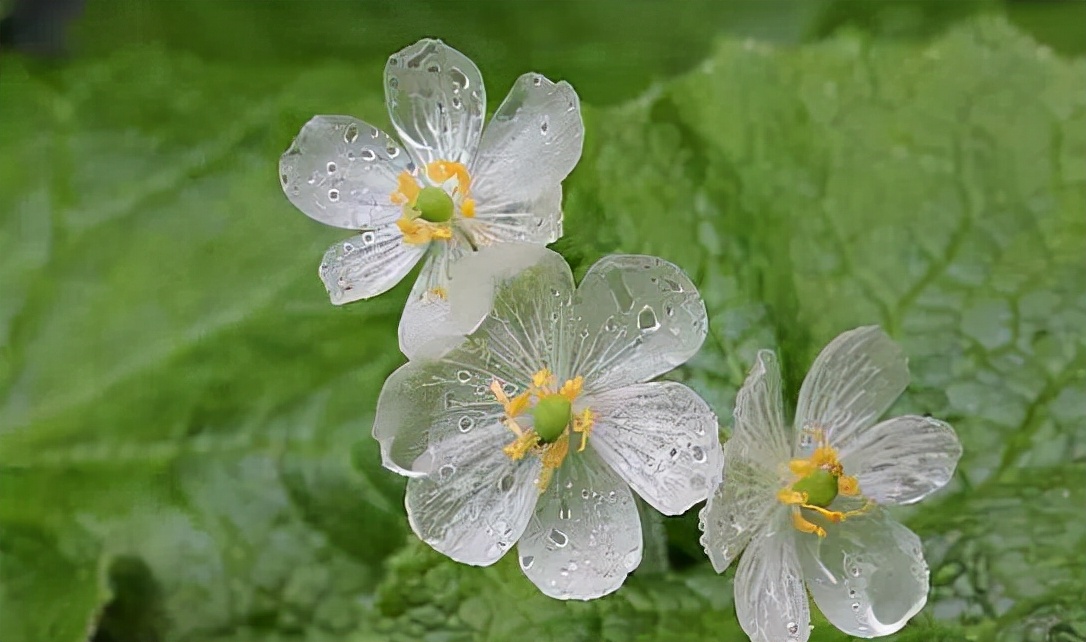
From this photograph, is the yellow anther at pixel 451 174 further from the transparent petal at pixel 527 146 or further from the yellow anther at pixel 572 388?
the yellow anther at pixel 572 388

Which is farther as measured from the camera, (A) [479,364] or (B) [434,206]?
(B) [434,206]

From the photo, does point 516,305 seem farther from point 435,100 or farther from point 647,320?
point 435,100

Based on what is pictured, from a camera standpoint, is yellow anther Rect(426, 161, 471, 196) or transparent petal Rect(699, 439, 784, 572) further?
yellow anther Rect(426, 161, 471, 196)

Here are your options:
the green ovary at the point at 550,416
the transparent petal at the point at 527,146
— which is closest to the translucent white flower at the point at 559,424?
the green ovary at the point at 550,416

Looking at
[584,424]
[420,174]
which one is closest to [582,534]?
[584,424]

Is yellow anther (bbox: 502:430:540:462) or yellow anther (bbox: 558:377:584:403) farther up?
yellow anther (bbox: 558:377:584:403)

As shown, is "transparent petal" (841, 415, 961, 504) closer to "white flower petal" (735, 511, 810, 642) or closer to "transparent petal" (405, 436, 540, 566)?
"white flower petal" (735, 511, 810, 642)

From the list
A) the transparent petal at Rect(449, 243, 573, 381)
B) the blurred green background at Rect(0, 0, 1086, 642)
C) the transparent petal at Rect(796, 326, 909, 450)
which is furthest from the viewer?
the blurred green background at Rect(0, 0, 1086, 642)

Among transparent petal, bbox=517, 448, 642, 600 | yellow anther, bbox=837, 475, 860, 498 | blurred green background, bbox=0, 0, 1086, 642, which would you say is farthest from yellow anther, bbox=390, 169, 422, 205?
Answer: yellow anther, bbox=837, 475, 860, 498
